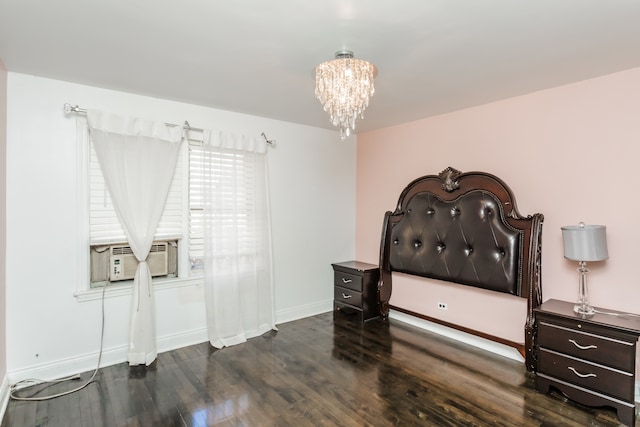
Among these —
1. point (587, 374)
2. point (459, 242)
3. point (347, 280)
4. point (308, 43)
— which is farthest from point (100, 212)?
point (587, 374)

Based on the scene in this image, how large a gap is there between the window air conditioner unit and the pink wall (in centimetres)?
256

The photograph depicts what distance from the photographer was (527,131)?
2.91 m

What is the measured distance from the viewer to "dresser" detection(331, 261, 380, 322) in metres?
3.86

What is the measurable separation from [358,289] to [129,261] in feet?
7.71

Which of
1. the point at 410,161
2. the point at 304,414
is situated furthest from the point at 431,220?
the point at 304,414

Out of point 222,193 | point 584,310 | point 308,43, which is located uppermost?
point 308,43

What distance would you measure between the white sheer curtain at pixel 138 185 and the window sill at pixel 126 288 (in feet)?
0.36

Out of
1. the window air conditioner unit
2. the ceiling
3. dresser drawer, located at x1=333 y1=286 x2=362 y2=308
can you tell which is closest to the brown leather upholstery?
dresser drawer, located at x1=333 y1=286 x2=362 y2=308

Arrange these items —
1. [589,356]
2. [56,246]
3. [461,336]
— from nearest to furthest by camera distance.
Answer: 1. [589,356]
2. [56,246]
3. [461,336]

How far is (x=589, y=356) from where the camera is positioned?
2211 mm

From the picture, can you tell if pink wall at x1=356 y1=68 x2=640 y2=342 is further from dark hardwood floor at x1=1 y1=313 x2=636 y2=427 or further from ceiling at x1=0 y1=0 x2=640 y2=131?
dark hardwood floor at x1=1 y1=313 x2=636 y2=427

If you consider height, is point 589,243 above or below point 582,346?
above

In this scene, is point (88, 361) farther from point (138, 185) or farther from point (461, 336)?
point (461, 336)

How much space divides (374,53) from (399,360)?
243cm
